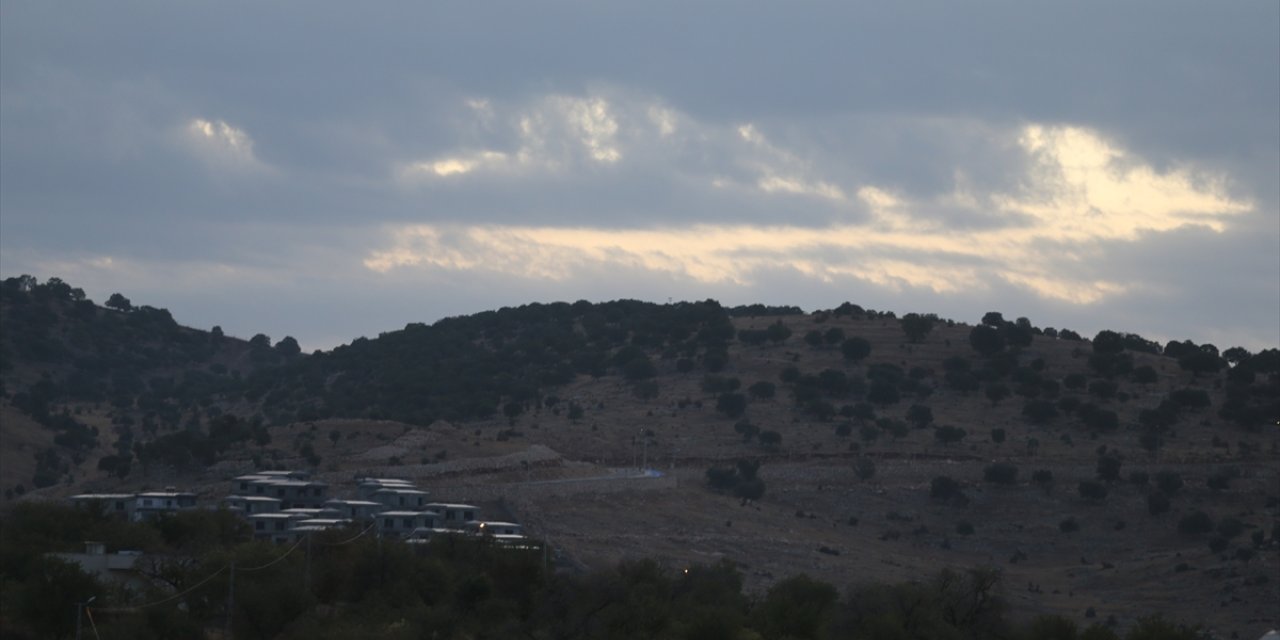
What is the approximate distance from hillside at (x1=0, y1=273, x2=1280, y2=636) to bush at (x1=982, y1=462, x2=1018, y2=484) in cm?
14

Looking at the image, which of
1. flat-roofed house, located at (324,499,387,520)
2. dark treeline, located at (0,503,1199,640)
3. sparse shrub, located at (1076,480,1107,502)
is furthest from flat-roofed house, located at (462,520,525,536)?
sparse shrub, located at (1076,480,1107,502)

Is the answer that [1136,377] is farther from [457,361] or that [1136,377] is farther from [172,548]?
[172,548]

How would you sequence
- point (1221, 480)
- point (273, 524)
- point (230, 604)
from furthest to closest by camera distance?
1. point (1221, 480)
2. point (273, 524)
3. point (230, 604)

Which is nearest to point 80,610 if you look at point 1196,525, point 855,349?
point 1196,525

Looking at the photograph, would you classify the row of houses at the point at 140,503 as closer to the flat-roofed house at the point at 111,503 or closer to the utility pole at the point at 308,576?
the flat-roofed house at the point at 111,503

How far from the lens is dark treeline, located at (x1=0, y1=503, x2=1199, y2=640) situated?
52031 mm

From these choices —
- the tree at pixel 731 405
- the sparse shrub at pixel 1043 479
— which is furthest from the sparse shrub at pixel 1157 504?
the tree at pixel 731 405

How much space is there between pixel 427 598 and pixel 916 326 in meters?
81.8

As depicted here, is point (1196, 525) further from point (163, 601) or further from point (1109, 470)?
point (163, 601)

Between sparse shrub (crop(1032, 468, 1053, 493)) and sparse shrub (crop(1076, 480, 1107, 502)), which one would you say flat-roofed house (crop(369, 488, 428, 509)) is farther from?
sparse shrub (crop(1076, 480, 1107, 502))

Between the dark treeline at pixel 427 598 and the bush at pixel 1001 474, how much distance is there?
103ft

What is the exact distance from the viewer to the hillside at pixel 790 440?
85.6 meters

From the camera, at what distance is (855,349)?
12888 cm

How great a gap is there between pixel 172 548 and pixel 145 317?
123966 mm
